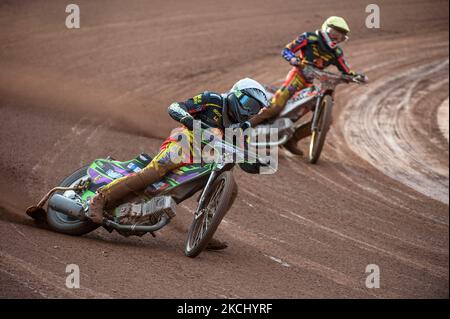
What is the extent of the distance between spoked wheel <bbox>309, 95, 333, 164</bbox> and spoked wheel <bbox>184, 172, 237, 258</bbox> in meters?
5.11

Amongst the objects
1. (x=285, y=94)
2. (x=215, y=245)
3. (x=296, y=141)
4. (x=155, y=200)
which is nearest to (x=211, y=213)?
(x=155, y=200)

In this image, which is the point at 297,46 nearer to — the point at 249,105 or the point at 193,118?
the point at 249,105

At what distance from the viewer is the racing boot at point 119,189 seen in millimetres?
7590

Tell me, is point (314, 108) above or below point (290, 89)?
below

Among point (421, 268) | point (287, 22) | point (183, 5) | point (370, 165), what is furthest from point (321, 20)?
point (421, 268)

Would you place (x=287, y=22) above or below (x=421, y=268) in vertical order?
above

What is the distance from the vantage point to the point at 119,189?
767 centimetres

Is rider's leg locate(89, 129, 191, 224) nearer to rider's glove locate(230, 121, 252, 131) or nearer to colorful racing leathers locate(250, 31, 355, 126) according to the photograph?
rider's glove locate(230, 121, 252, 131)

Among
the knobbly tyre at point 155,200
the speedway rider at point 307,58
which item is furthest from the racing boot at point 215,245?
the speedway rider at point 307,58

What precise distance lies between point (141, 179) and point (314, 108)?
5843 millimetres
